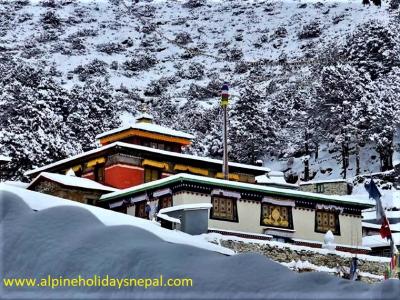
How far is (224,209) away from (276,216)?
2.75 meters

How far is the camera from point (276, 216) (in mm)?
34875

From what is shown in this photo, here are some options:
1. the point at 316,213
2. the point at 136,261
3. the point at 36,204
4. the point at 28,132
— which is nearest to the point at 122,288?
the point at 136,261

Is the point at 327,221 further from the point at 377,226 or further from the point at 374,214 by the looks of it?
the point at 374,214

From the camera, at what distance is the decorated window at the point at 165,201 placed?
3297 cm

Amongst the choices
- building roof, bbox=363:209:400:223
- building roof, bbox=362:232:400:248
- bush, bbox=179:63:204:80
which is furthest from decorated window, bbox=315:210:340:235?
bush, bbox=179:63:204:80

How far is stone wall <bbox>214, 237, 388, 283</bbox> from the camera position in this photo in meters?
29.3

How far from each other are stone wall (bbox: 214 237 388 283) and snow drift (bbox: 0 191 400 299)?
2404cm

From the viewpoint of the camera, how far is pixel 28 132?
189 ft

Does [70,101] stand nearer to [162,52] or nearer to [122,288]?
[162,52]

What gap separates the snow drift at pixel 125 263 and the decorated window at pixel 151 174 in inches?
1413

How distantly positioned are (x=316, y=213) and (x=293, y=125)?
3872cm

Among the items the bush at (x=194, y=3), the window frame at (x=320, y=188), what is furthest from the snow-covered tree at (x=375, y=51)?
the bush at (x=194, y=3)

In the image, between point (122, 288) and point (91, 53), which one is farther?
point (91, 53)

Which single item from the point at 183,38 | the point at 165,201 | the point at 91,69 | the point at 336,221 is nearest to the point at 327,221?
the point at 336,221
